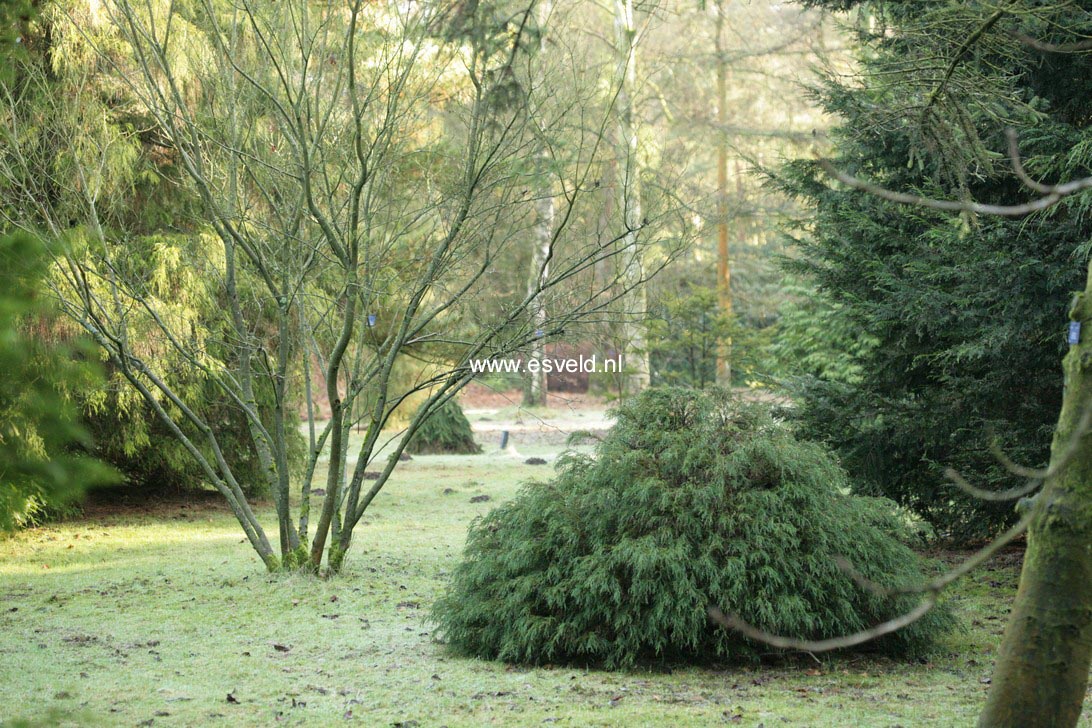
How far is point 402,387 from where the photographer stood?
17.0 meters

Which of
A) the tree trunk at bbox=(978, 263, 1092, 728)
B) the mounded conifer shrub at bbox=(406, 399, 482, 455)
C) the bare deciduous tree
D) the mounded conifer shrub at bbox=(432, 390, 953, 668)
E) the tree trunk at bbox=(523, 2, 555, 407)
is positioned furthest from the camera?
the mounded conifer shrub at bbox=(406, 399, 482, 455)

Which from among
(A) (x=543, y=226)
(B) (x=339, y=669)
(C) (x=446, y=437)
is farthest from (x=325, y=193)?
(C) (x=446, y=437)

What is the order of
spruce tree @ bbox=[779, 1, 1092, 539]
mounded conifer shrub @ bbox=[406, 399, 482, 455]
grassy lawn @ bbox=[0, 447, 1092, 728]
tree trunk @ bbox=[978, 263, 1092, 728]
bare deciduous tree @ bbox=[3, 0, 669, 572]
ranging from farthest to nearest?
1. mounded conifer shrub @ bbox=[406, 399, 482, 455]
2. bare deciduous tree @ bbox=[3, 0, 669, 572]
3. spruce tree @ bbox=[779, 1, 1092, 539]
4. grassy lawn @ bbox=[0, 447, 1092, 728]
5. tree trunk @ bbox=[978, 263, 1092, 728]

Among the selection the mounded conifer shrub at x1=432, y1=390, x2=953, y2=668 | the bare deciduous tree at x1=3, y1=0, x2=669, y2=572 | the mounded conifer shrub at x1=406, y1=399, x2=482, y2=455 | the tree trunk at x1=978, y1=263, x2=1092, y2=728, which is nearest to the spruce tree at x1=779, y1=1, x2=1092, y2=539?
the mounded conifer shrub at x1=432, y1=390, x2=953, y2=668

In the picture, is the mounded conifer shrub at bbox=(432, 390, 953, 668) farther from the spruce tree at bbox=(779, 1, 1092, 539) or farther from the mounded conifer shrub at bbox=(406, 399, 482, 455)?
the mounded conifer shrub at bbox=(406, 399, 482, 455)

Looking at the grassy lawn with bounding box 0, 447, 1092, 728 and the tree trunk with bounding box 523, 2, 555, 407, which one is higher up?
the tree trunk with bounding box 523, 2, 555, 407

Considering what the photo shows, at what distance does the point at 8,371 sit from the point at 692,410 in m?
4.23

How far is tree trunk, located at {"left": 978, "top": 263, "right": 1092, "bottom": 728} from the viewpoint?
3178mm

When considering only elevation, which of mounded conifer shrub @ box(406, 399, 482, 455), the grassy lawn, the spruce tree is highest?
the spruce tree

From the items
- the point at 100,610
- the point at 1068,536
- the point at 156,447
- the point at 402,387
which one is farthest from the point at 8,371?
the point at 402,387

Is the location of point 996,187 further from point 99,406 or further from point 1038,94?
point 99,406

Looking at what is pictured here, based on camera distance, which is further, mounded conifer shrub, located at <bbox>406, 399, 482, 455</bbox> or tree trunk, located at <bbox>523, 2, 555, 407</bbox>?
mounded conifer shrub, located at <bbox>406, 399, 482, 455</bbox>

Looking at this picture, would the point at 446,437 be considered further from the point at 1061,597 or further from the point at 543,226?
the point at 1061,597

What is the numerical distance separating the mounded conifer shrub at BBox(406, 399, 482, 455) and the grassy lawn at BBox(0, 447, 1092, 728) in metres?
10.8
